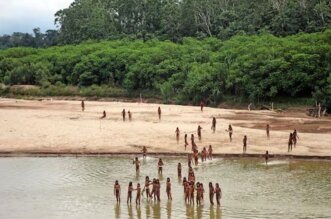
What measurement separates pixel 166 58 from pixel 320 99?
85.9 feet

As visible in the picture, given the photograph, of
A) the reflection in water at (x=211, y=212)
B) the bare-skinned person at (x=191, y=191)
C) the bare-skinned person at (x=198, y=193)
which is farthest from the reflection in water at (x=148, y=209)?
the reflection in water at (x=211, y=212)

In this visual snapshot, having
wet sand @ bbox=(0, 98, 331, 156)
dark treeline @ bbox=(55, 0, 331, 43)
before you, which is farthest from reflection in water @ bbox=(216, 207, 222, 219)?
dark treeline @ bbox=(55, 0, 331, 43)

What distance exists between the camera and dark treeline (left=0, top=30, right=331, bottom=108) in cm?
6141

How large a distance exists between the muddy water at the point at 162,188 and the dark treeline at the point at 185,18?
4865 cm

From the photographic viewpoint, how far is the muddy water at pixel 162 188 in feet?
82.5

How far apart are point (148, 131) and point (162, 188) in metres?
16.1

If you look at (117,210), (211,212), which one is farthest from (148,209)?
(211,212)

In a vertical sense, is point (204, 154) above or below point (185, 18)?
below

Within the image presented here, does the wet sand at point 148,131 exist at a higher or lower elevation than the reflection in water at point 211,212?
higher

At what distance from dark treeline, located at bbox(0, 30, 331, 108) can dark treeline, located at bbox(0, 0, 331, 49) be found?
21.7 ft

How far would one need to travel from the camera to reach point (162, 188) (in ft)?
96.2

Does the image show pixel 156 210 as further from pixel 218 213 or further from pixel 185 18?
pixel 185 18

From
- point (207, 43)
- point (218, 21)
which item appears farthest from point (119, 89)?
point (218, 21)

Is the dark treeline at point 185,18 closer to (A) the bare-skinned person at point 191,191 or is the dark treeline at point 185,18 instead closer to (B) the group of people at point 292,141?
(B) the group of people at point 292,141
